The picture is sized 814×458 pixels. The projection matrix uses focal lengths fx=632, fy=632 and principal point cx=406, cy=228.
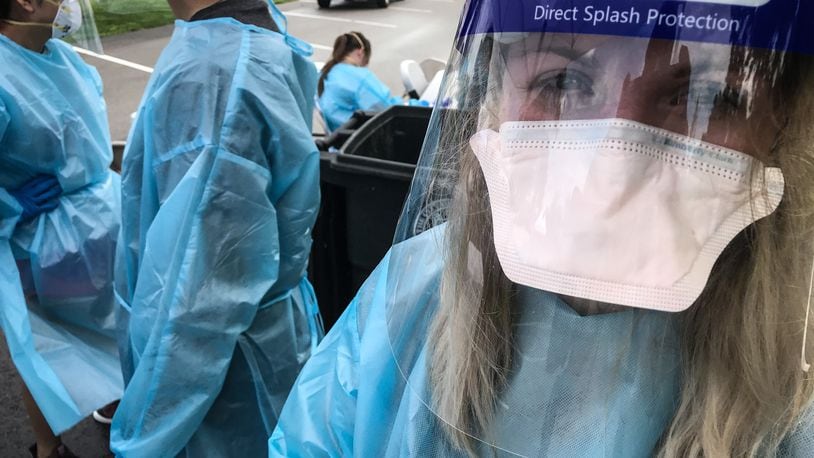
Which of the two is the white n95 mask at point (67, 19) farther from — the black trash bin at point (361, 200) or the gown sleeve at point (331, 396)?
the gown sleeve at point (331, 396)

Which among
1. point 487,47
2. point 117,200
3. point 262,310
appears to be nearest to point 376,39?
point 117,200

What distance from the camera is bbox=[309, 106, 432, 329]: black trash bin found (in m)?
2.06

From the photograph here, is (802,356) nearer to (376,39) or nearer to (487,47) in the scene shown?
(487,47)

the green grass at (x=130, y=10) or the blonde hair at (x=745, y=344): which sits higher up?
the green grass at (x=130, y=10)

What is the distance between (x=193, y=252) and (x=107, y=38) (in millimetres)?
9690

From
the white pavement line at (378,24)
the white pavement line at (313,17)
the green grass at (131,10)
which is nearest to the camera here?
the green grass at (131,10)

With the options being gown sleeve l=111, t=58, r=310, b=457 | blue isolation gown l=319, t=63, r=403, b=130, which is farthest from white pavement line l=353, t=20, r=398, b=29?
gown sleeve l=111, t=58, r=310, b=457

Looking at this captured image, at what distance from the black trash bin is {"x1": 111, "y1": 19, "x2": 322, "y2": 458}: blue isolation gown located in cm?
44

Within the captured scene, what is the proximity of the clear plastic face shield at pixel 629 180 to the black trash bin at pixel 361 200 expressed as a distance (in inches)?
46.6

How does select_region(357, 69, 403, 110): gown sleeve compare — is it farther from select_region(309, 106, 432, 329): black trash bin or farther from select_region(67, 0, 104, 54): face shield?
select_region(67, 0, 104, 54): face shield

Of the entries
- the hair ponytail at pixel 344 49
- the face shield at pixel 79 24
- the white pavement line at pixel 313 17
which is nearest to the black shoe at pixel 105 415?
the face shield at pixel 79 24

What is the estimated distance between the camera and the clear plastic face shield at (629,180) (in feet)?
2.26

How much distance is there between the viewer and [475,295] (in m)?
0.88

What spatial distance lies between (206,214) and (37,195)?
3.25 ft
